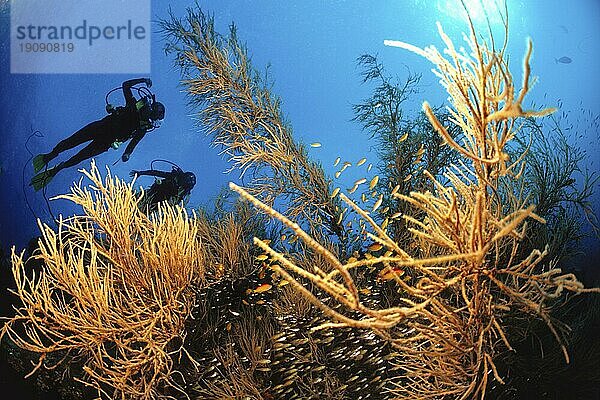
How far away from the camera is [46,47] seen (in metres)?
Answer: 6.21

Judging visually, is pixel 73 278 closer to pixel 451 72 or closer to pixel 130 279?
pixel 130 279

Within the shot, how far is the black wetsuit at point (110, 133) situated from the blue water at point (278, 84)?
0.23m

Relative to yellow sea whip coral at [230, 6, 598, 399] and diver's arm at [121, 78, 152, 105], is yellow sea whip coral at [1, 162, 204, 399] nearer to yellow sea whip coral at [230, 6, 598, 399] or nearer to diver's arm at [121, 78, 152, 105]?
yellow sea whip coral at [230, 6, 598, 399]

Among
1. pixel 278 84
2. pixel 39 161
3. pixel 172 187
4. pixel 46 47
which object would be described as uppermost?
pixel 46 47

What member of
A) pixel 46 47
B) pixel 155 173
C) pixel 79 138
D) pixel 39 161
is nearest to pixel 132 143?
pixel 155 173

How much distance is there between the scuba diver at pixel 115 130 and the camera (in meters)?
5.90

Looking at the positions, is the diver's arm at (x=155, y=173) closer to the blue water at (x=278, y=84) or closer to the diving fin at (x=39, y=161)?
the blue water at (x=278, y=84)

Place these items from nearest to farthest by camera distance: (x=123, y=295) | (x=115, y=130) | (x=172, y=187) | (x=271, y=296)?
(x=123, y=295) < (x=271, y=296) < (x=172, y=187) < (x=115, y=130)

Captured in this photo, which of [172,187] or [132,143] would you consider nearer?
[172,187]

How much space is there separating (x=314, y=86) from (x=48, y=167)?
3.48m

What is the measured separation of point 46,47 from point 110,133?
132 centimetres

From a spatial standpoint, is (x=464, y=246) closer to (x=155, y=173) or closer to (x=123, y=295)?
(x=123, y=295)

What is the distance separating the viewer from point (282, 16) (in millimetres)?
6750

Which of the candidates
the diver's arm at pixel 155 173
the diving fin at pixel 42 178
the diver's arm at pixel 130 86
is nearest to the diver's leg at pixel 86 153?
the diving fin at pixel 42 178
